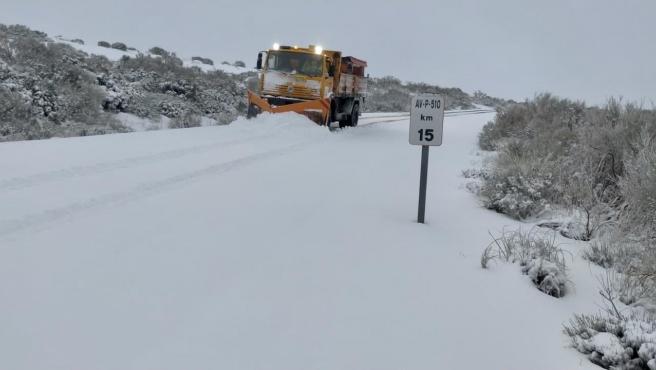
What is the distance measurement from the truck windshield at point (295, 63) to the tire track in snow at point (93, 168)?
22.4ft

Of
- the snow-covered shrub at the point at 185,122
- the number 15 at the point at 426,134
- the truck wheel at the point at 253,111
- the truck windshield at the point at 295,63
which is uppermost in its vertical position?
the truck windshield at the point at 295,63

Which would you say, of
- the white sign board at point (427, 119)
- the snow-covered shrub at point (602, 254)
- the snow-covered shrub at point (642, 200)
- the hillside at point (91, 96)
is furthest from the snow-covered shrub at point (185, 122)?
the snow-covered shrub at point (602, 254)

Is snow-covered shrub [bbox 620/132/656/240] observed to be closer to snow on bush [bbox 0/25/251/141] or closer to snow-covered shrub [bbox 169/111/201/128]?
snow on bush [bbox 0/25/251/141]

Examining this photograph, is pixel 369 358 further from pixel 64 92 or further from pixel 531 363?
pixel 64 92

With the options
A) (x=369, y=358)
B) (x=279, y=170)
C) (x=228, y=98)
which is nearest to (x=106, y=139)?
(x=279, y=170)

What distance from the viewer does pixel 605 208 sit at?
19.9 ft

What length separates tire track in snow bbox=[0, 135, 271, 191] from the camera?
5.84 m

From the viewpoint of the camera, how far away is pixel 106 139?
9.87 metres

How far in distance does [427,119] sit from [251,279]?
2.95m

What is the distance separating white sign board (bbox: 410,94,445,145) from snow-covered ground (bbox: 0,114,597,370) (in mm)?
921

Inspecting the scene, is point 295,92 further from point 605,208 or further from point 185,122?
point 605,208

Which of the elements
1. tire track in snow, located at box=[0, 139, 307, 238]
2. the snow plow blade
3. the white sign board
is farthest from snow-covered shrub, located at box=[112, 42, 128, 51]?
the white sign board

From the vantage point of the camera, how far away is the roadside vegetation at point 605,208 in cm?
301

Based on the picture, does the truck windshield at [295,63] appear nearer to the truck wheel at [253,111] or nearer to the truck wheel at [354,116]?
the truck wheel at [253,111]
